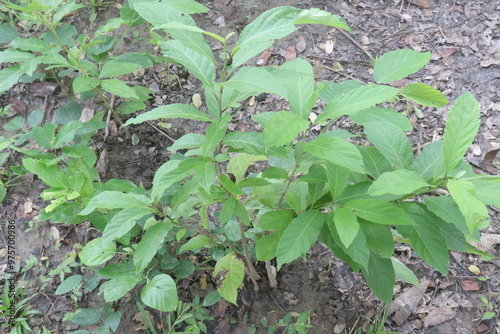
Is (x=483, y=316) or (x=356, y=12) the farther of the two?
(x=356, y=12)

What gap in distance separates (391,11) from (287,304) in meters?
2.87

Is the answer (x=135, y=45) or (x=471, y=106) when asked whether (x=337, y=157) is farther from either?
(x=135, y=45)

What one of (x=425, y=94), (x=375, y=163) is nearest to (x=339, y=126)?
(x=375, y=163)

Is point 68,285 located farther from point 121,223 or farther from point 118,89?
point 118,89

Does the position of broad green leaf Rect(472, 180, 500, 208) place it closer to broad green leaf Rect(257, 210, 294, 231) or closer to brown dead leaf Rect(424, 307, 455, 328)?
broad green leaf Rect(257, 210, 294, 231)

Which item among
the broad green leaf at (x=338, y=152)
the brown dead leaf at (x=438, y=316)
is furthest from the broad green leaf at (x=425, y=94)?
the brown dead leaf at (x=438, y=316)

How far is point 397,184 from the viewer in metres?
1.23

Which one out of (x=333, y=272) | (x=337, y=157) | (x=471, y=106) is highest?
(x=471, y=106)

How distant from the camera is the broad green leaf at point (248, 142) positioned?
53.1 inches

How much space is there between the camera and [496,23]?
3443 millimetres

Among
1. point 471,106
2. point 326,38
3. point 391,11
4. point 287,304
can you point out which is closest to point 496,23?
point 391,11

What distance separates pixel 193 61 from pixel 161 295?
108 cm

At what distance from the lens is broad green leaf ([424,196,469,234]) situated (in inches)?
52.3

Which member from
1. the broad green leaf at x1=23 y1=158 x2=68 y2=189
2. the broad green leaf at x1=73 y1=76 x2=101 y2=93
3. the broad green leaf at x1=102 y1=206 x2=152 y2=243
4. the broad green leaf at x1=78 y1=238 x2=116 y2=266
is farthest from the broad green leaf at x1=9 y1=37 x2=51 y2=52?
the broad green leaf at x1=102 y1=206 x2=152 y2=243
